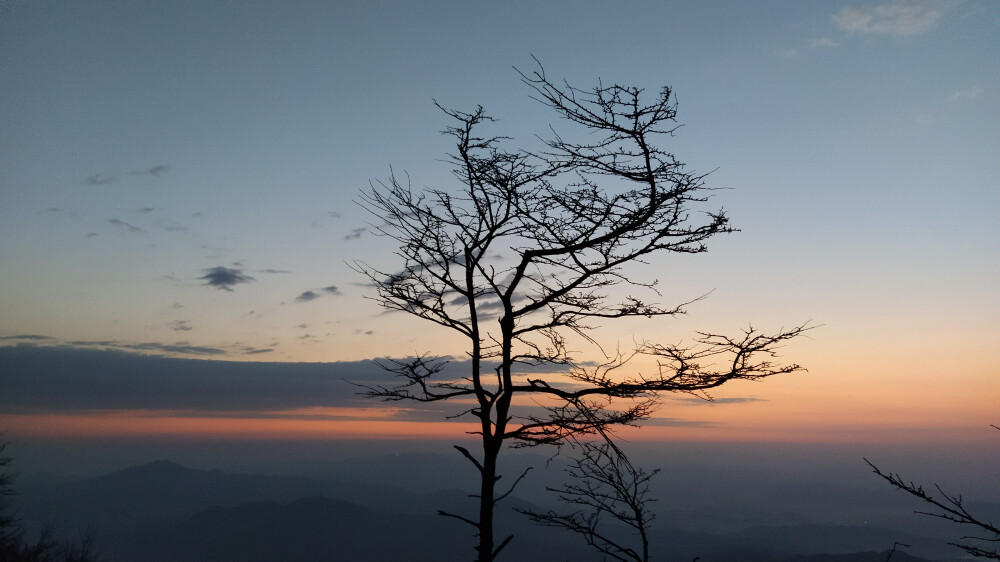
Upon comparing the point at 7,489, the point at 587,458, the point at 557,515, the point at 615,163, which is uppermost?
the point at 615,163

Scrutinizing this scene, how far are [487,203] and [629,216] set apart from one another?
6.60 ft

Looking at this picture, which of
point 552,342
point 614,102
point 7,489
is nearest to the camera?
point 614,102

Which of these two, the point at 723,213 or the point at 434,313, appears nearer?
the point at 723,213

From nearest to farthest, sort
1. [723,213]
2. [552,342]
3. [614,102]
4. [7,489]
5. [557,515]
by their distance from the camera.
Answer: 1. [614,102]
2. [723,213]
3. [552,342]
4. [557,515]
5. [7,489]

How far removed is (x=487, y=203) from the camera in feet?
25.2

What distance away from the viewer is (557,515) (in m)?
8.07

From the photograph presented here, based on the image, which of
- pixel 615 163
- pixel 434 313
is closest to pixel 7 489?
pixel 434 313

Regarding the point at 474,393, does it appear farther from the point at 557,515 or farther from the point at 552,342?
the point at 557,515

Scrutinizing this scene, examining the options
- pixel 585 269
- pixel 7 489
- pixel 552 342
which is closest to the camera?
pixel 585 269

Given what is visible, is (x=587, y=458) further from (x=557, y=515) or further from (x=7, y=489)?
(x=7, y=489)

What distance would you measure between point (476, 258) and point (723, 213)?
10.5ft

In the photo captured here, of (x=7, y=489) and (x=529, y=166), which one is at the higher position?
(x=529, y=166)

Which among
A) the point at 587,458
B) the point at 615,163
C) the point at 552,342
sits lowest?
the point at 587,458

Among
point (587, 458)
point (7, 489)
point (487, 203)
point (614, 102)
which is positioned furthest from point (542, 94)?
point (7, 489)
